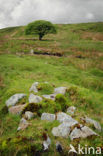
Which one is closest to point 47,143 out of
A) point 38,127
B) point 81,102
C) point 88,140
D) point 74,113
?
point 38,127

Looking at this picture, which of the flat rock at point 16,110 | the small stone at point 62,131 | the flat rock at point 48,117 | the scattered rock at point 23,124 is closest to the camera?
the small stone at point 62,131

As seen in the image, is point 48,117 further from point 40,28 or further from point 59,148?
point 40,28

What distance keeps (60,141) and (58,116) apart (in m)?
1.43

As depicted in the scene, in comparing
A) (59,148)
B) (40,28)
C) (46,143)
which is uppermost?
(40,28)

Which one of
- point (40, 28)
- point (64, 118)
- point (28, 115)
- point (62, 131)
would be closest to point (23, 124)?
point (28, 115)

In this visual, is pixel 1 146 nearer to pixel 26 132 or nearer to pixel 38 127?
pixel 26 132

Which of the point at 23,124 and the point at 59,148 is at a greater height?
the point at 23,124

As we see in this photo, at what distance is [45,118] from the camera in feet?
18.3

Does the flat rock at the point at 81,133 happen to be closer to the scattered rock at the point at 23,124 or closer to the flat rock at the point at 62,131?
the flat rock at the point at 62,131

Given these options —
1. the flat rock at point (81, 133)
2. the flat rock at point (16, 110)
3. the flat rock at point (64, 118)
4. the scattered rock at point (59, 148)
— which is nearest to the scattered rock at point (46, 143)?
the scattered rock at point (59, 148)

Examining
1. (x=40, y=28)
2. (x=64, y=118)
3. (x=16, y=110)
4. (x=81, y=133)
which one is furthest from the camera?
(x=40, y=28)

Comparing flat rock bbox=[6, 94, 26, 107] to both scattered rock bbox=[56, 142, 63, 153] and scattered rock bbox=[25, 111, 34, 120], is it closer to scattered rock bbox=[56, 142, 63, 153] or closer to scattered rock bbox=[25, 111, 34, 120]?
scattered rock bbox=[25, 111, 34, 120]

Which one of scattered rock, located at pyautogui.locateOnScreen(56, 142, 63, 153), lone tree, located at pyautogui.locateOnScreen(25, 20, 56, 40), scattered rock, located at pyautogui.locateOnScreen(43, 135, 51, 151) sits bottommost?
scattered rock, located at pyautogui.locateOnScreen(56, 142, 63, 153)

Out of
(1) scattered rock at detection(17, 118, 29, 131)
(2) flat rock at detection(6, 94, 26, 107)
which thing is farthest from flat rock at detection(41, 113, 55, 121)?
(2) flat rock at detection(6, 94, 26, 107)
